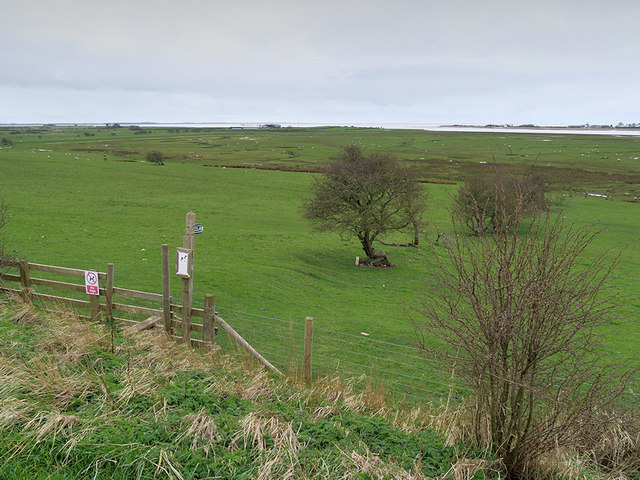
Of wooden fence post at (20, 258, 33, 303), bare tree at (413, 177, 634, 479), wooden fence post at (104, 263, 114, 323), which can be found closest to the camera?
bare tree at (413, 177, 634, 479)

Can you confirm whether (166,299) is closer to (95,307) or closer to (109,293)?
(109,293)

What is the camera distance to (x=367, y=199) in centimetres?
3241

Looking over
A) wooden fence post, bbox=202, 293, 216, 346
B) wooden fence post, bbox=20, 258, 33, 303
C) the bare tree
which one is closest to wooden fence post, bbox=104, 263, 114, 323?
wooden fence post, bbox=20, 258, 33, 303

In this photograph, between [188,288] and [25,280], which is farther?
[25,280]

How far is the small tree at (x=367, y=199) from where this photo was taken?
103 ft

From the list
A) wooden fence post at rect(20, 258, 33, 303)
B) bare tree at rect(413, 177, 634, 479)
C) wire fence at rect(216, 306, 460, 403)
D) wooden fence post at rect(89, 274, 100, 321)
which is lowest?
wire fence at rect(216, 306, 460, 403)

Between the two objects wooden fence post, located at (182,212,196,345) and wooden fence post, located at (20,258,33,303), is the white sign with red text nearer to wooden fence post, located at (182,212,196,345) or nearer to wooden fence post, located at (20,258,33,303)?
wooden fence post, located at (182,212,196,345)

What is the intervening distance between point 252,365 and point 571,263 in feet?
23.1

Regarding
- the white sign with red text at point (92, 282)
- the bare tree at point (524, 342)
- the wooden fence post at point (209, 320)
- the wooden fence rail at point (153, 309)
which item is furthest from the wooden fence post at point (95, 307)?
the bare tree at point (524, 342)

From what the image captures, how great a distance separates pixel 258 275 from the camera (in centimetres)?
2530

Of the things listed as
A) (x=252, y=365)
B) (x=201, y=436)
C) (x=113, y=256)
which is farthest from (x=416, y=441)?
(x=113, y=256)

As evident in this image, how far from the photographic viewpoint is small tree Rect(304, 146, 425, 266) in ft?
103

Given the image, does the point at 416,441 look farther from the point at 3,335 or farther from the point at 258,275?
the point at 258,275

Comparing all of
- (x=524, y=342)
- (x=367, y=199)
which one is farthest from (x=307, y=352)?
(x=367, y=199)
